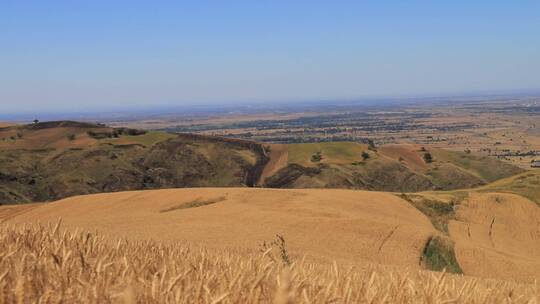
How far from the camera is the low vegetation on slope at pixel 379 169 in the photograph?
80.1 meters

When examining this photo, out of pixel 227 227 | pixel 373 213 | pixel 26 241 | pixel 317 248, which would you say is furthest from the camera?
pixel 373 213

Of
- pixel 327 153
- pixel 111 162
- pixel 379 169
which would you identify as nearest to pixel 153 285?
pixel 111 162

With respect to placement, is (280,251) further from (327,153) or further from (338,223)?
(327,153)

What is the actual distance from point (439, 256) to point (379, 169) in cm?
5897

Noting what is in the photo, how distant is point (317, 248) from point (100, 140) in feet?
248

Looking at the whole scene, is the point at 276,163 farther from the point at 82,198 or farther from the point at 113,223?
the point at 113,223

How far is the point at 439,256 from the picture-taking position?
26.3 metres

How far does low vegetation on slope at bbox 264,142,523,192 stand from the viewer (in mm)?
80125

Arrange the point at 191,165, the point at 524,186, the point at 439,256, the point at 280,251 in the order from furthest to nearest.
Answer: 1. the point at 191,165
2. the point at 524,186
3. the point at 439,256
4. the point at 280,251

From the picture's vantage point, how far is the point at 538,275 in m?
24.6

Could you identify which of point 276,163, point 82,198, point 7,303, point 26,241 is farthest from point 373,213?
point 276,163

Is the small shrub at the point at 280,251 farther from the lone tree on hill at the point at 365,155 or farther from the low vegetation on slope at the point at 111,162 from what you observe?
the lone tree on hill at the point at 365,155

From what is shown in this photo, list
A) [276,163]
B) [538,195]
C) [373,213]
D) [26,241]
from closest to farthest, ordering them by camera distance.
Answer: [26,241]
[373,213]
[538,195]
[276,163]

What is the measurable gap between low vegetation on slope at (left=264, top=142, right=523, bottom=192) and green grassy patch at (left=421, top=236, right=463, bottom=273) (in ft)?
160
